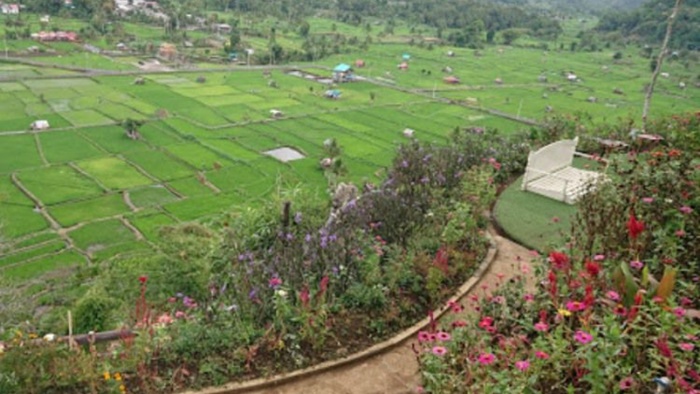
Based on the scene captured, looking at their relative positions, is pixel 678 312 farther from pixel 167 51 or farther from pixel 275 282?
Result: pixel 167 51

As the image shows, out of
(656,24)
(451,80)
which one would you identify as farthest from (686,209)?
(656,24)

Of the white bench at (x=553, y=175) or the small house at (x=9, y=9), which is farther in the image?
Answer: the small house at (x=9, y=9)

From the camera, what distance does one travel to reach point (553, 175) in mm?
9766

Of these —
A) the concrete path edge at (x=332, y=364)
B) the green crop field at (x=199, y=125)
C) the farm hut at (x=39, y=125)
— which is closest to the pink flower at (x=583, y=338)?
the concrete path edge at (x=332, y=364)

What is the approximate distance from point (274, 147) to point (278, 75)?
72.9ft

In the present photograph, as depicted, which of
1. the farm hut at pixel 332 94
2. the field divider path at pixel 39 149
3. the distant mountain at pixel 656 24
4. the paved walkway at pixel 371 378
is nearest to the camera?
the paved walkway at pixel 371 378

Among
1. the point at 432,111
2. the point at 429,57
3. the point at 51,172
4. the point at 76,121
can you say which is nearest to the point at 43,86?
the point at 76,121

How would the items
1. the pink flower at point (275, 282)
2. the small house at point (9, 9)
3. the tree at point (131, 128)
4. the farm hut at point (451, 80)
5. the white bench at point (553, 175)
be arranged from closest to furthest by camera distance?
the pink flower at point (275, 282)
the white bench at point (553, 175)
the tree at point (131, 128)
the farm hut at point (451, 80)
the small house at point (9, 9)

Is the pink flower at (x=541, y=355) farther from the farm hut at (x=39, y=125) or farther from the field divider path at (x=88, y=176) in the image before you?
the farm hut at (x=39, y=125)

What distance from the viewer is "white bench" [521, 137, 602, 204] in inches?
378

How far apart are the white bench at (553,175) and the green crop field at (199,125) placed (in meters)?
10.7

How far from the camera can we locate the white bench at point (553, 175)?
9602 millimetres

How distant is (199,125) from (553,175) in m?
29.7

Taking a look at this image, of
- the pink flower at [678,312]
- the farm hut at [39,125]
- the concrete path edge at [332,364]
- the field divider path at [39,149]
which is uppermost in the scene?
the pink flower at [678,312]
